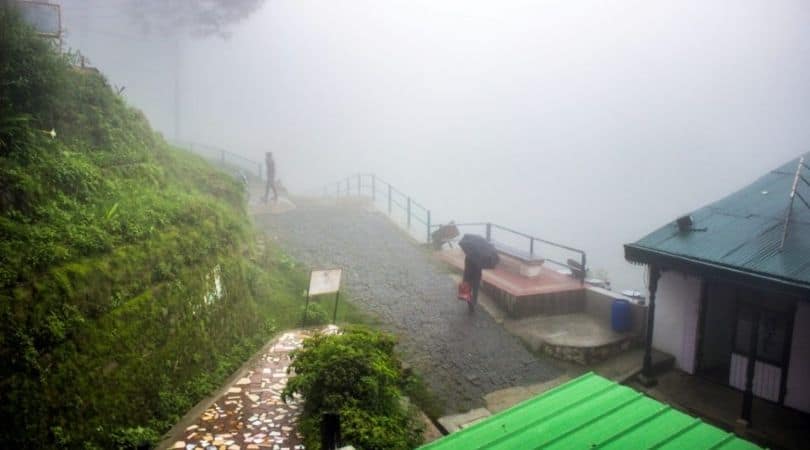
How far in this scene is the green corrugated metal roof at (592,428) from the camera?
15.0 feet

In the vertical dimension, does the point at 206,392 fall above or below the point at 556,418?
below

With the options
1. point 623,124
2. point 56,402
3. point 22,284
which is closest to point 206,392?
point 56,402

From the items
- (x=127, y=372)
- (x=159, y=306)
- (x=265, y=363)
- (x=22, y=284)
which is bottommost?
(x=265, y=363)

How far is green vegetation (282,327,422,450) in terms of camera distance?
596 cm

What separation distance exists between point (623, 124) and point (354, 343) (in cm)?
14270

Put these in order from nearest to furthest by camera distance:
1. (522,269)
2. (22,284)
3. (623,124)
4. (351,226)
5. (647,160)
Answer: (22,284) < (522,269) < (351,226) < (647,160) < (623,124)

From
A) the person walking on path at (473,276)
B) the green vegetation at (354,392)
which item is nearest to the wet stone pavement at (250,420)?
the green vegetation at (354,392)

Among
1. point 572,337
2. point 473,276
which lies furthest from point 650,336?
point 473,276

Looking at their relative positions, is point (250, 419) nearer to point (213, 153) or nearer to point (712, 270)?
point (712, 270)

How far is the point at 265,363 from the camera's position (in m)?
8.66

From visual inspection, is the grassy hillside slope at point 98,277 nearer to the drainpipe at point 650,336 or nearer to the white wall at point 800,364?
the drainpipe at point 650,336

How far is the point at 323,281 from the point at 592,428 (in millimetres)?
6819

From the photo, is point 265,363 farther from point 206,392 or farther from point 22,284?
point 22,284

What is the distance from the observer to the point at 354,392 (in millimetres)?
6414
